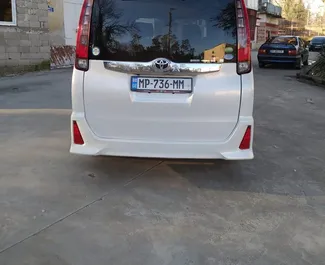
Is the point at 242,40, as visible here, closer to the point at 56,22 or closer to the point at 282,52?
the point at 56,22

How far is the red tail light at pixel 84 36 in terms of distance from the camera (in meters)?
3.57

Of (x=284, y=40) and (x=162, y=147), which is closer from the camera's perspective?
(x=162, y=147)

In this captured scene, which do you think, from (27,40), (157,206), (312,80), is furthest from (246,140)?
(27,40)

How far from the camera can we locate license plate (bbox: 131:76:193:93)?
3539mm

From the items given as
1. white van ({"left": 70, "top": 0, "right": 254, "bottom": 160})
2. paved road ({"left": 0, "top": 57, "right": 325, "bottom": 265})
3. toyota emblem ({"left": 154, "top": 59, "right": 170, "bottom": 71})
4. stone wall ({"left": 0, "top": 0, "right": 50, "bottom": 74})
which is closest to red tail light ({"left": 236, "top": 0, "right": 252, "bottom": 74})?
white van ({"left": 70, "top": 0, "right": 254, "bottom": 160})

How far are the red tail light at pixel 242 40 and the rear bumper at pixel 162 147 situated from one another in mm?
483

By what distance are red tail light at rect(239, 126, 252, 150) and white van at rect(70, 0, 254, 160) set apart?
0.18m

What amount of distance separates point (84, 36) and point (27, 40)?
991 cm

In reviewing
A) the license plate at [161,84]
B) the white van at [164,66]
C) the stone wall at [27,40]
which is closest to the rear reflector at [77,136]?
the white van at [164,66]

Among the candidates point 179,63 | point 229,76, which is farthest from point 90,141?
point 229,76

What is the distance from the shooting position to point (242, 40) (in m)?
3.57

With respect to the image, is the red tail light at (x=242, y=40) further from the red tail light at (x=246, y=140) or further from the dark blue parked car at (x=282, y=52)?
the dark blue parked car at (x=282, y=52)

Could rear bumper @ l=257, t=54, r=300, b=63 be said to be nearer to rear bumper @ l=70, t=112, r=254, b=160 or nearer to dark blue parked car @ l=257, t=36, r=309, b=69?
dark blue parked car @ l=257, t=36, r=309, b=69

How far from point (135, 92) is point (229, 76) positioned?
2.82 feet
